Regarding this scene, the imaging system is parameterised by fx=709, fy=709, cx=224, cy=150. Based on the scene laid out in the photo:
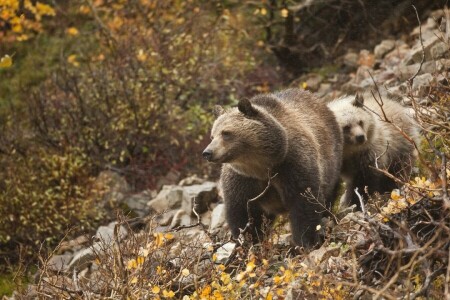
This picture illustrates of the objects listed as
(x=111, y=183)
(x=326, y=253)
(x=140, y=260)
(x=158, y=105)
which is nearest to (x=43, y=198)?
(x=111, y=183)

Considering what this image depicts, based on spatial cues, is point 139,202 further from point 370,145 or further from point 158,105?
point 370,145

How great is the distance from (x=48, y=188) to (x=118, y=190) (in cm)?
101

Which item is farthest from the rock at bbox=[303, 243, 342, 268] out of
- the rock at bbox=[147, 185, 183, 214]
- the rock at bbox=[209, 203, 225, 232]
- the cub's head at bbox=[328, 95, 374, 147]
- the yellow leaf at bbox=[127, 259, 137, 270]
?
the rock at bbox=[147, 185, 183, 214]

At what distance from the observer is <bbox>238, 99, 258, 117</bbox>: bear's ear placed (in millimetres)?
5836

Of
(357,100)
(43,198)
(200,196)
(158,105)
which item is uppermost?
(357,100)

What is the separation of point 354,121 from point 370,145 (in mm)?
322

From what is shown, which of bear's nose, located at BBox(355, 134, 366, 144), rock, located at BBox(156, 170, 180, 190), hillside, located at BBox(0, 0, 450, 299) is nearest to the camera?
hillside, located at BBox(0, 0, 450, 299)

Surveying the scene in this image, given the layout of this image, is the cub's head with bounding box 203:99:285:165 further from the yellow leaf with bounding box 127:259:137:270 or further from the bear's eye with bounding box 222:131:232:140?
the yellow leaf with bounding box 127:259:137:270

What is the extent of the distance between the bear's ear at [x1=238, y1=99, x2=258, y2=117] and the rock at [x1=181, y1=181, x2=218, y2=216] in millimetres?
2970

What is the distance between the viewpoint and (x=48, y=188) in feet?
31.6

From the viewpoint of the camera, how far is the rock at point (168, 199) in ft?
29.7

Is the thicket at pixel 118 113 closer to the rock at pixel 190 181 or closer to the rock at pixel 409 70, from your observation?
the rock at pixel 190 181

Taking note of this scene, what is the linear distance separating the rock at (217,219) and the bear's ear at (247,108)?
2.01 m

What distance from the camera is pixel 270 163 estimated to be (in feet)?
19.3
